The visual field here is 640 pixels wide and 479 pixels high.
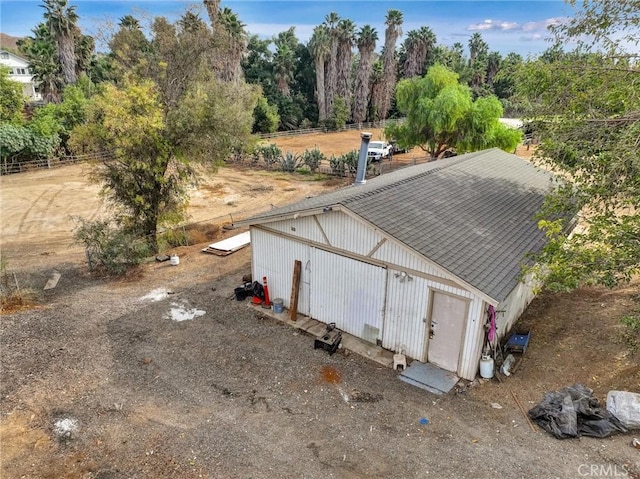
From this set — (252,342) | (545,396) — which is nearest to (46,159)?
(252,342)

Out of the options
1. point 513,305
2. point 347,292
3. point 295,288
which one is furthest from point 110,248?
point 513,305

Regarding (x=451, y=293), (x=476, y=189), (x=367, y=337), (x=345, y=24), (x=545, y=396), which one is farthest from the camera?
(x=345, y=24)

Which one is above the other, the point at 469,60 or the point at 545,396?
the point at 469,60

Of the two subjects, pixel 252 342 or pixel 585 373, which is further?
pixel 252 342

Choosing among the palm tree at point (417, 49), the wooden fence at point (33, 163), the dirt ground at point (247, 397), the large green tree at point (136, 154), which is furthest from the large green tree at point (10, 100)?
the palm tree at point (417, 49)

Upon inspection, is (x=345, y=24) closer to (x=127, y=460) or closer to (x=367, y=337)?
(x=367, y=337)

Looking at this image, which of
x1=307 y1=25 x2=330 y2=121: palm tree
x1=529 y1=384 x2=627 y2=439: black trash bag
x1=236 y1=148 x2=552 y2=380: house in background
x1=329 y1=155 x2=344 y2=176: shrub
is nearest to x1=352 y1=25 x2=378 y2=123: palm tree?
x1=307 y1=25 x2=330 y2=121: palm tree

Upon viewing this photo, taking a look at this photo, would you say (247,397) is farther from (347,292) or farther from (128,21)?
(128,21)

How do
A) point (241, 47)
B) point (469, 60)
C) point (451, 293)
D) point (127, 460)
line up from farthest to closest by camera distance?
1. point (469, 60)
2. point (241, 47)
3. point (451, 293)
4. point (127, 460)
